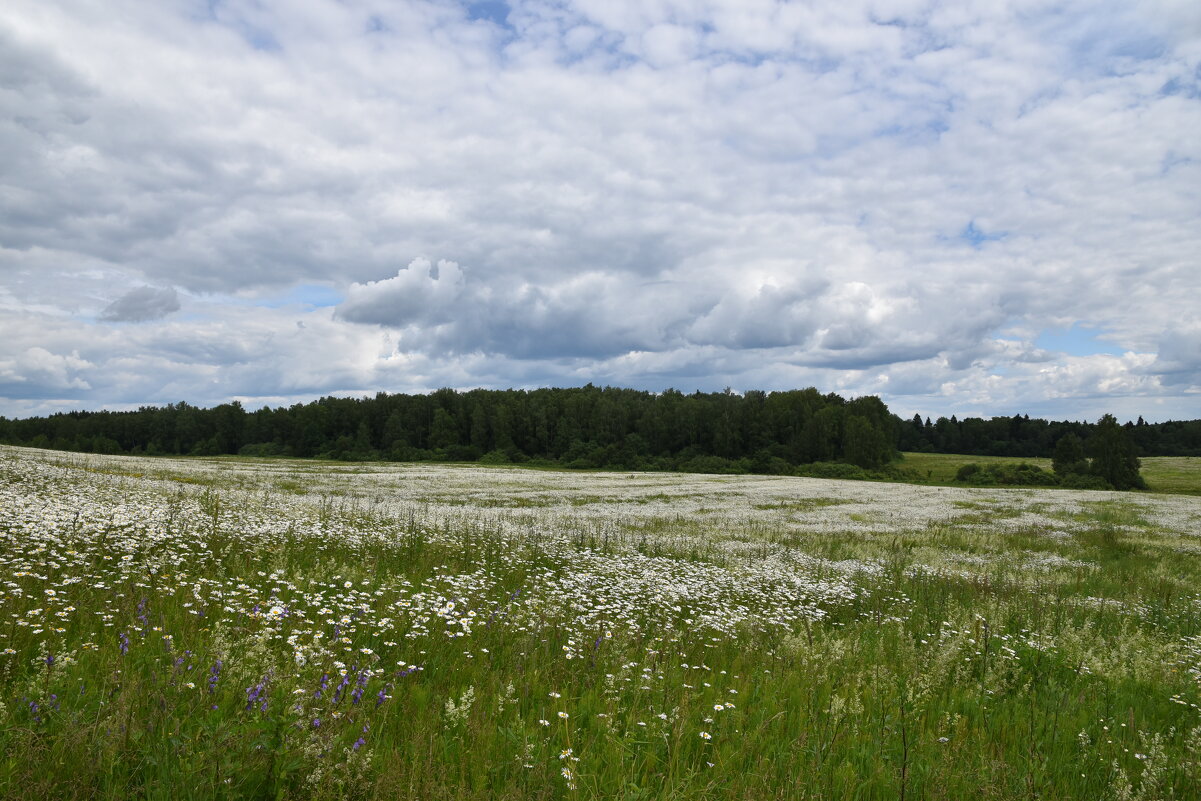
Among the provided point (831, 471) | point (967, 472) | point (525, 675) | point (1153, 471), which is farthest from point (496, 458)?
point (525, 675)

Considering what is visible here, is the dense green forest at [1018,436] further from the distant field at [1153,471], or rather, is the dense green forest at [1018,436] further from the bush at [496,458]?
the bush at [496,458]

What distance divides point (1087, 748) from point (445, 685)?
5.90 metres

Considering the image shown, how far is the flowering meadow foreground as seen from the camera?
3.81 metres

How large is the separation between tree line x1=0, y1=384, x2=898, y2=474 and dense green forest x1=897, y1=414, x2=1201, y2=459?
174 ft

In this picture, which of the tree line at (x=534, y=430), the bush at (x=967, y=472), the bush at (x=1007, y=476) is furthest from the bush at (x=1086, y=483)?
the tree line at (x=534, y=430)

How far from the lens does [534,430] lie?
139250mm

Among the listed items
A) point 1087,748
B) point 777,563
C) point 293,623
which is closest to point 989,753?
point 1087,748

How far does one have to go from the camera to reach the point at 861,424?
111 m

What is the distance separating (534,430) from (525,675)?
13417 cm

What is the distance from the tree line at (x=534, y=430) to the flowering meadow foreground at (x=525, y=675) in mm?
96177

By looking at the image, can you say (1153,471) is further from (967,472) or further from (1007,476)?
(1007,476)

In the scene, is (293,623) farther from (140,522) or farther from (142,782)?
(140,522)

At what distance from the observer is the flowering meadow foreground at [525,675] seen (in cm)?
381

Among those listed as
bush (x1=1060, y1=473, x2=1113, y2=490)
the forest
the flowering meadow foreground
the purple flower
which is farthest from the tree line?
the purple flower
